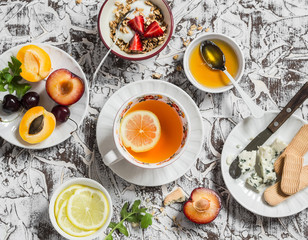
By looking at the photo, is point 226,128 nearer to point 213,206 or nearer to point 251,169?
point 251,169

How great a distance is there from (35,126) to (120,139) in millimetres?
279

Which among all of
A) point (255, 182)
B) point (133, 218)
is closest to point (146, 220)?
point (133, 218)

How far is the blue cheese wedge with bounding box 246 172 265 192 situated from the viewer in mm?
1322

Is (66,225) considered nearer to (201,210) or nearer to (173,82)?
(201,210)

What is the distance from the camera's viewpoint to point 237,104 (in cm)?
138

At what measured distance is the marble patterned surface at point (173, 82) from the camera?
1354 millimetres

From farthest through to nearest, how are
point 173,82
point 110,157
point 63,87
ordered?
point 173,82, point 63,87, point 110,157

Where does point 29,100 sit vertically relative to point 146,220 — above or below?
above

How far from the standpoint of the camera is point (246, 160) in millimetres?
1317

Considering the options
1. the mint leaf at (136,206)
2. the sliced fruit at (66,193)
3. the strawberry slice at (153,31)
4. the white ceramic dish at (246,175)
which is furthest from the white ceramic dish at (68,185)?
the strawberry slice at (153,31)

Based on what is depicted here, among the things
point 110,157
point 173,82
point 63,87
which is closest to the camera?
point 110,157

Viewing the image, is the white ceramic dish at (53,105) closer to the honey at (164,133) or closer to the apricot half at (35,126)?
the apricot half at (35,126)

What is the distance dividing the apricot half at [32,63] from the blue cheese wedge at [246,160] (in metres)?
0.73

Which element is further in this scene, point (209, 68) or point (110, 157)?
point (209, 68)
